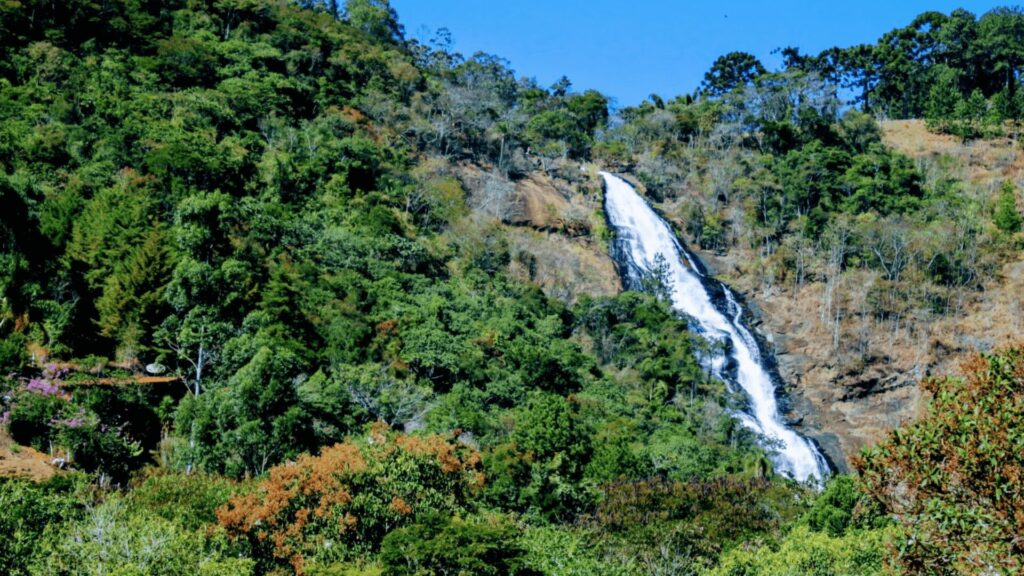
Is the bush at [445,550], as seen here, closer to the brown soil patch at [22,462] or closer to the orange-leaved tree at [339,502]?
the orange-leaved tree at [339,502]

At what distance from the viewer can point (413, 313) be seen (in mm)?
46562

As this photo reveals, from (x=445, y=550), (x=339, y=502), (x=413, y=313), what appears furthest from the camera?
(x=413, y=313)

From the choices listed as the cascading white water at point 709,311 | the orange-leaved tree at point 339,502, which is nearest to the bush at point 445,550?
the orange-leaved tree at point 339,502

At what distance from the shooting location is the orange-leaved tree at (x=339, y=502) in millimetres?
21922

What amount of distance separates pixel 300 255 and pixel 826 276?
4507 cm

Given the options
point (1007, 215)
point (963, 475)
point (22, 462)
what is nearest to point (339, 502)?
point (22, 462)

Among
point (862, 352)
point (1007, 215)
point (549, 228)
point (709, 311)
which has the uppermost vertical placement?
point (1007, 215)

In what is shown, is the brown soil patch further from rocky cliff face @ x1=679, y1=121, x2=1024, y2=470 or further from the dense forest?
rocky cliff face @ x1=679, y1=121, x2=1024, y2=470

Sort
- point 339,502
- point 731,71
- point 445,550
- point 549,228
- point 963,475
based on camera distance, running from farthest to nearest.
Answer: point 731,71
point 549,228
point 339,502
point 445,550
point 963,475

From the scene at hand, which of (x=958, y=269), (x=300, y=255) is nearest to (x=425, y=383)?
(x=300, y=255)

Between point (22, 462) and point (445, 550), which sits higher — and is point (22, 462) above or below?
above

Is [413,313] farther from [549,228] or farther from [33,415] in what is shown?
[549,228]

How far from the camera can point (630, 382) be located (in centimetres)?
5459

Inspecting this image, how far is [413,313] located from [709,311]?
29779mm
